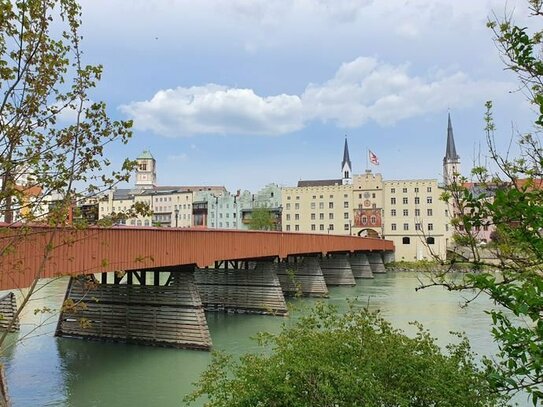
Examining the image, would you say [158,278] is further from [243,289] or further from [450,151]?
[450,151]

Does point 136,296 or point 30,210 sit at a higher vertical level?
point 30,210

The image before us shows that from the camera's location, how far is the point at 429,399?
6.23 metres

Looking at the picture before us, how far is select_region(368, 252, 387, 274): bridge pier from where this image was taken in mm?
61209

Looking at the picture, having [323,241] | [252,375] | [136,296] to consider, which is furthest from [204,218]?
[252,375]

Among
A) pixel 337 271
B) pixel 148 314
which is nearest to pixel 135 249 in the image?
pixel 148 314

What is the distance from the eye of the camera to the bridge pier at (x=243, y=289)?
94.5 feet

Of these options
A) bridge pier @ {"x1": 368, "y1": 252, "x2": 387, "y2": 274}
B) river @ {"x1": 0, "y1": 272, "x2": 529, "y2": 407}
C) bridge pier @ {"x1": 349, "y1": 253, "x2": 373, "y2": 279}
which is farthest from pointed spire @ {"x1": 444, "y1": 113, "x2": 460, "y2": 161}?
river @ {"x1": 0, "y1": 272, "x2": 529, "y2": 407}

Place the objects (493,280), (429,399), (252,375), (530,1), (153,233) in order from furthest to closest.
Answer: (153,233) → (252,375) → (429,399) → (530,1) → (493,280)

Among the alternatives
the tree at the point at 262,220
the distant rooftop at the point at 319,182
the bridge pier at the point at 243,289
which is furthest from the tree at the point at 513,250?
the distant rooftop at the point at 319,182

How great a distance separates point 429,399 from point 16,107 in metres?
5.49

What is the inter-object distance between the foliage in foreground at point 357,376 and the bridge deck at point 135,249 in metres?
2.26

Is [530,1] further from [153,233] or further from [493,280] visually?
[153,233]

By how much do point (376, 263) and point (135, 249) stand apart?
49759 mm

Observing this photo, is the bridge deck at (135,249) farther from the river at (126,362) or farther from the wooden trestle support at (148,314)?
the wooden trestle support at (148,314)
